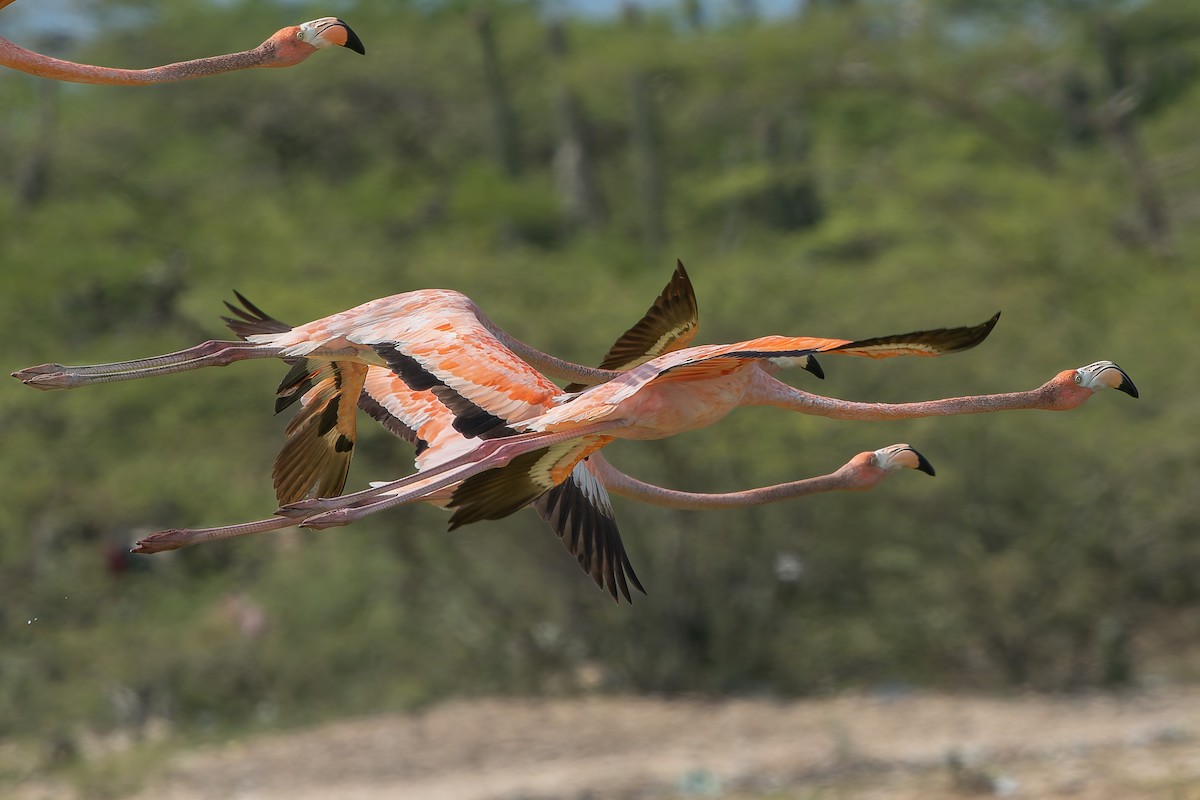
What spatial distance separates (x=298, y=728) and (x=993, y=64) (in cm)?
1197

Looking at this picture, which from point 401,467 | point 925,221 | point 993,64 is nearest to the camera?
point 401,467

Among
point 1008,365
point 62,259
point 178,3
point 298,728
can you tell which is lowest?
point 298,728

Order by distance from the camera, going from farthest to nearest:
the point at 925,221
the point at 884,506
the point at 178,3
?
the point at 178,3, the point at 925,221, the point at 884,506

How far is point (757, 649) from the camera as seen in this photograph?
16.2 m

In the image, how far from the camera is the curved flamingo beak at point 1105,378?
417 cm

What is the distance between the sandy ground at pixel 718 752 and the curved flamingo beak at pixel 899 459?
8340 mm

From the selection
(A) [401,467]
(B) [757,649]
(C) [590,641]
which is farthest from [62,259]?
(B) [757,649]

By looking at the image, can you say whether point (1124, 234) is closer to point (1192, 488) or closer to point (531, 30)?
point (1192, 488)

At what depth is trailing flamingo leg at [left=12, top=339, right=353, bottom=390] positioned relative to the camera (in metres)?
4.44

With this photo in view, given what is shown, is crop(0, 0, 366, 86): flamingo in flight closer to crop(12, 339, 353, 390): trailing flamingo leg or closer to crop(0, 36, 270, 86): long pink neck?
crop(0, 36, 270, 86): long pink neck

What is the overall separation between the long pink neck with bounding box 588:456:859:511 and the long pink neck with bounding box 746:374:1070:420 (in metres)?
0.41

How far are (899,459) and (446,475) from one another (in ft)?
4.33

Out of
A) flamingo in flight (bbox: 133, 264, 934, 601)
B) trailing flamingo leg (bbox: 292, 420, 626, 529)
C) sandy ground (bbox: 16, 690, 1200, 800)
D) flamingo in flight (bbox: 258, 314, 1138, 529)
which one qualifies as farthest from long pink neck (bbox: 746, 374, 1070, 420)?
sandy ground (bbox: 16, 690, 1200, 800)

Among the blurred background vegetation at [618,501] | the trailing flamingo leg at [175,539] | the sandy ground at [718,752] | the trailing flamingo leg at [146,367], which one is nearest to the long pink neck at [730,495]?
the trailing flamingo leg at [146,367]
